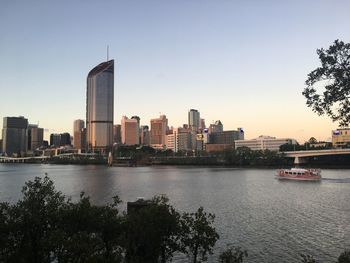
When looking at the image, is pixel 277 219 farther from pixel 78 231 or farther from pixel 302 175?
pixel 302 175

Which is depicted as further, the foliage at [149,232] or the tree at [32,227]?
the foliage at [149,232]

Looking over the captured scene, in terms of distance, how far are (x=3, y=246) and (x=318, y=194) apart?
72.2m

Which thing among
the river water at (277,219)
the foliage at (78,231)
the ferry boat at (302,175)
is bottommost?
the river water at (277,219)

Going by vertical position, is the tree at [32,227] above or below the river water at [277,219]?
above

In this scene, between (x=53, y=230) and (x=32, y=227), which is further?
(x=53, y=230)

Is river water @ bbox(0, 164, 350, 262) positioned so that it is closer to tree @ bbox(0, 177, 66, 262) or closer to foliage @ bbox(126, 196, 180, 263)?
foliage @ bbox(126, 196, 180, 263)

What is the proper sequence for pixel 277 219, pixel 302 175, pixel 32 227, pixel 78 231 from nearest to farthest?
pixel 32 227, pixel 78 231, pixel 277 219, pixel 302 175

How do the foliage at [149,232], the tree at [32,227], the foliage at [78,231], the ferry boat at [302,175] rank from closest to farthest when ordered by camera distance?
1. the foliage at [78,231]
2. the tree at [32,227]
3. the foliage at [149,232]
4. the ferry boat at [302,175]

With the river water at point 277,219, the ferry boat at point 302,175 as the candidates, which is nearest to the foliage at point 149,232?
the river water at point 277,219

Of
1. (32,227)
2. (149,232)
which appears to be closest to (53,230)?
(32,227)

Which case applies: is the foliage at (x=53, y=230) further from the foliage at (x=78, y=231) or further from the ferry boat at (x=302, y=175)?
the ferry boat at (x=302, y=175)

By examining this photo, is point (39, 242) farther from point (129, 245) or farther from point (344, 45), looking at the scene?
point (344, 45)

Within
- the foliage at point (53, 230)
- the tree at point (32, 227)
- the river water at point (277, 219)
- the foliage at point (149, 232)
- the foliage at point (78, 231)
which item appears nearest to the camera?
the foliage at point (53, 230)

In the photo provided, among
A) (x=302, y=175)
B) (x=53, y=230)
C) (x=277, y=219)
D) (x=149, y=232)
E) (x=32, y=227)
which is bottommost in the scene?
(x=277, y=219)
